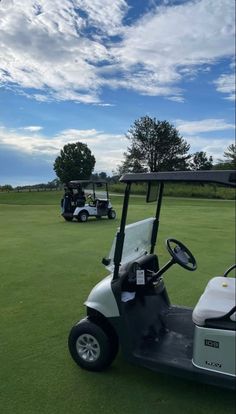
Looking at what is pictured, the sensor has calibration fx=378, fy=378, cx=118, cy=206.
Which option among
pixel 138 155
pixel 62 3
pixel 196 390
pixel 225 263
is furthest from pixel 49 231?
pixel 138 155

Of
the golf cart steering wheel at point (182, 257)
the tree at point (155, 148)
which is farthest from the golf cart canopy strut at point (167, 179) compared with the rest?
the tree at point (155, 148)

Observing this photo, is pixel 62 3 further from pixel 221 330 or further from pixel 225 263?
pixel 221 330

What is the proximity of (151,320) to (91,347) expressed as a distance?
1.72 ft

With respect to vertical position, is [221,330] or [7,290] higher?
[221,330]

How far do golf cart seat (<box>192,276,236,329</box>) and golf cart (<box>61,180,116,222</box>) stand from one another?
10652 mm

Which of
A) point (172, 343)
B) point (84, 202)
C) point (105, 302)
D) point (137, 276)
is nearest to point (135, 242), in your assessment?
point (137, 276)

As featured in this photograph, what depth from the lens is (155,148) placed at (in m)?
53.9

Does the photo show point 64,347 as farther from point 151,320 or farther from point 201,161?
point 201,161

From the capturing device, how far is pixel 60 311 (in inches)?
158

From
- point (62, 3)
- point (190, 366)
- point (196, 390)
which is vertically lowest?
point (196, 390)

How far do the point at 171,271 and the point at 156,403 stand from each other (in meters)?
3.29

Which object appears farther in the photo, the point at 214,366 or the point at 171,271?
the point at 171,271

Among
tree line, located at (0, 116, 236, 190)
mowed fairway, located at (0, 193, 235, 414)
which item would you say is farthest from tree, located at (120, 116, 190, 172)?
mowed fairway, located at (0, 193, 235, 414)

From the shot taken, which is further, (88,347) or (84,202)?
(84,202)
